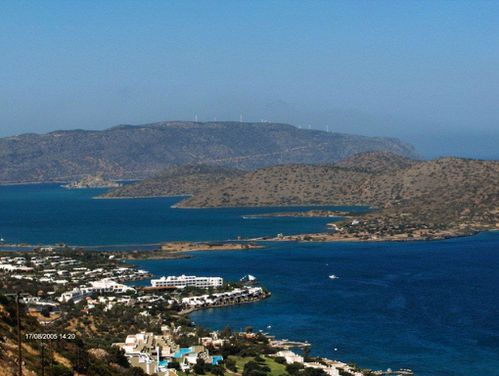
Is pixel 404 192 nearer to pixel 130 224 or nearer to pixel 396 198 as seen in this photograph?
pixel 396 198

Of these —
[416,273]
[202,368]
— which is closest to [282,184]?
[416,273]

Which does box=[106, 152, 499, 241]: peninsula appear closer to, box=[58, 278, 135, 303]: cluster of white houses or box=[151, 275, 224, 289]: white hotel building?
box=[151, 275, 224, 289]: white hotel building

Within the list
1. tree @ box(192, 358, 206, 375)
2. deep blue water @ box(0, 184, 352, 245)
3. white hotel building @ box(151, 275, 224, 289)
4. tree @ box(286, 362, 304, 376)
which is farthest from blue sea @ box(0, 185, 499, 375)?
tree @ box(192, 358, 206, 375)

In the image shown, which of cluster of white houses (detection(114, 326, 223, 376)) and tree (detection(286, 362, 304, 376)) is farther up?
cluster of white houses (detection(114, 326, 223, 376))

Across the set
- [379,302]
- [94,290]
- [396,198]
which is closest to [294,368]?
[379,302]

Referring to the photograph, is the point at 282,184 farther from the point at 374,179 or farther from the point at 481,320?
the point at 481,320

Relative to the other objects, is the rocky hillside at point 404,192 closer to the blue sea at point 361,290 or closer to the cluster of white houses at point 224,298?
the blue sea at point 361,290
